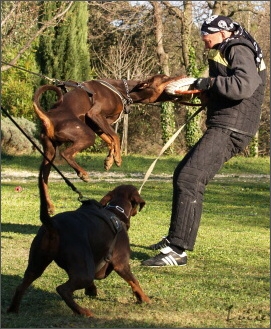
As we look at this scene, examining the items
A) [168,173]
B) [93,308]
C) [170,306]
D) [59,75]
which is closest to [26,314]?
[93,308]

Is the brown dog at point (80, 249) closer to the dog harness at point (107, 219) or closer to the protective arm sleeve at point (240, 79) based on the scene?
the dog harness at point (107, 219)

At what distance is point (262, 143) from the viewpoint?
39344mm

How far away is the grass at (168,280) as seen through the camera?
6.14 m

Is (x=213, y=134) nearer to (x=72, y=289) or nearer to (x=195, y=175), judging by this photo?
(x=195, y=175)

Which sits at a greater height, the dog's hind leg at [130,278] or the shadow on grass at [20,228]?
the dog's hind leg at [130,278]

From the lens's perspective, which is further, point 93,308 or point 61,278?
point 61,278

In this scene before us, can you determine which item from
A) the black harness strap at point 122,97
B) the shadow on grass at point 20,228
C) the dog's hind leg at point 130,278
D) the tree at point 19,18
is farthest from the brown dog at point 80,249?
the tree at point 19,18

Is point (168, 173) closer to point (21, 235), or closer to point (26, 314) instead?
point (21, 235)

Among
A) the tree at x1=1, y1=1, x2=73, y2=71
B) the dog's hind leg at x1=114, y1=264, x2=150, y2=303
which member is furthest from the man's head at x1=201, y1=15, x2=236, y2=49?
the tree at x1=1, y1=1, x2=73, y2=71

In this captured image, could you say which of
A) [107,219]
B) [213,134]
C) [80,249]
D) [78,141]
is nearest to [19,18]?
[78,141]

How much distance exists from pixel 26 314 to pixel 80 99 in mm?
3153

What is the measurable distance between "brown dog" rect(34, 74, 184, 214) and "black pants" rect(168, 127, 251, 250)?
83 cm

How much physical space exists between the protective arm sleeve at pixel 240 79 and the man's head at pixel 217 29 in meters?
0.35

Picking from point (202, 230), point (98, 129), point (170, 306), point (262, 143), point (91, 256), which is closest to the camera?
point (91, 256)
